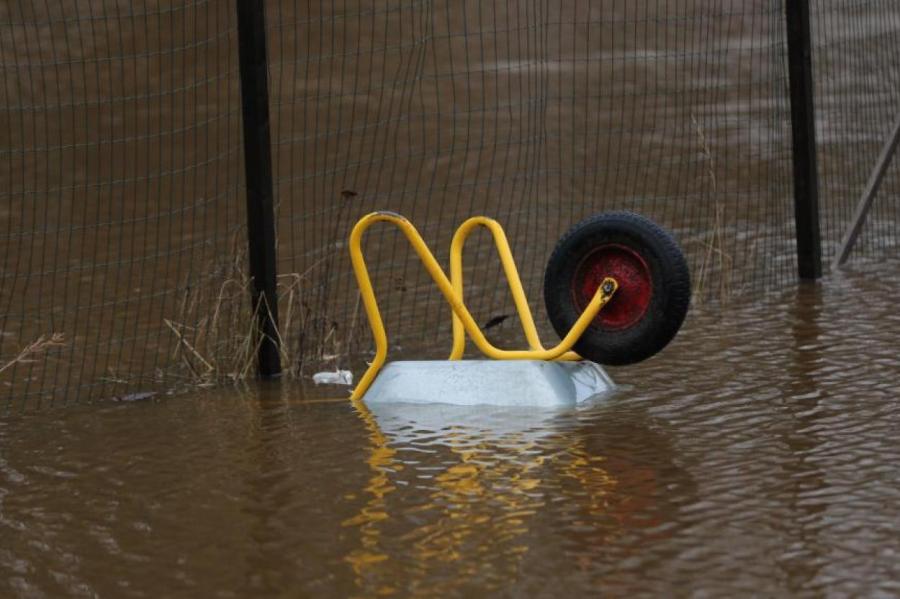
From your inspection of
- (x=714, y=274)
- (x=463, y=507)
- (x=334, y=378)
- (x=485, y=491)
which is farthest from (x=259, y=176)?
(x=714, y=274)

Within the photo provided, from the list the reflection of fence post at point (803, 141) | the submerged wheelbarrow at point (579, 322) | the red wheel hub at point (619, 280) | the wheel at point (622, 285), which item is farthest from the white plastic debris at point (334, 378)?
the reflection of fence post at point (803, 141)

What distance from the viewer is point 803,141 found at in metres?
11.6

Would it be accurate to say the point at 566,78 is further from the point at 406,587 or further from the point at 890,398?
the point at 406,587

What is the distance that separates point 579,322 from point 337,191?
9.48 metres

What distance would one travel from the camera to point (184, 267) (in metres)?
13.5

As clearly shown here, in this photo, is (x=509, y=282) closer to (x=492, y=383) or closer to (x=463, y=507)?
(x=492, y=383)

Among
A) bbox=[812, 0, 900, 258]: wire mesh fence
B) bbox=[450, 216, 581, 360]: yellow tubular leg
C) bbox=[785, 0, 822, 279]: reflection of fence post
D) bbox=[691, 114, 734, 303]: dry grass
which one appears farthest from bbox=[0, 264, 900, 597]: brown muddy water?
bbox=[812, 0, 900, 258]: wire mesh fence

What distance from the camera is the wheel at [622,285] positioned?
7762 mm

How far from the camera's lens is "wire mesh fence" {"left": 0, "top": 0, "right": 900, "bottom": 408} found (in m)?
9.91

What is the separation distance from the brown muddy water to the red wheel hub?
37cm

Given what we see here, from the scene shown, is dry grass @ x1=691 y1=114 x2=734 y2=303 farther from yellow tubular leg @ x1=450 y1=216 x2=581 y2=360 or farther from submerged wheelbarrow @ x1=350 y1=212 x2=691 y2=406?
submerged wheelbarrow @ x1=350 y1=212 x2=691 y2=406

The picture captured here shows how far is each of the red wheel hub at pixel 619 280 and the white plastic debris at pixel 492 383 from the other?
29cm

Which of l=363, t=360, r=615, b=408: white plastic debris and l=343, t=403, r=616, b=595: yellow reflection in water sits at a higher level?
l=363, t=360, r=615, b=408: white plastic debris

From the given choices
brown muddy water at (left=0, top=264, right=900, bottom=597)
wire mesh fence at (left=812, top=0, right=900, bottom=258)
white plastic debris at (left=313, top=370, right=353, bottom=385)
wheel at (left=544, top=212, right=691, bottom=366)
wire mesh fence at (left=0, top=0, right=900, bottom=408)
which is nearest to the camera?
brown muddy water at (left=0, top=264, right=900, bottom=597)
